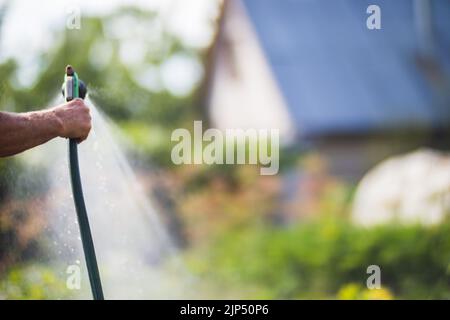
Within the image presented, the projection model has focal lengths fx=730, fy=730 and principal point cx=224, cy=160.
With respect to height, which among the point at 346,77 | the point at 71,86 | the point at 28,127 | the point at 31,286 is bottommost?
the point at 31,286

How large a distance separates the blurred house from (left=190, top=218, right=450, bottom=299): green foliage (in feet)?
13.3

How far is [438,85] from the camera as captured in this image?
12359mm

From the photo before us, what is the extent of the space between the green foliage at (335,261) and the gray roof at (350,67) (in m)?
4.42

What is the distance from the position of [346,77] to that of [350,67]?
0.67 ft

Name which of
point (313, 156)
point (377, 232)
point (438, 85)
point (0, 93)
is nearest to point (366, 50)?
point (438, 85)

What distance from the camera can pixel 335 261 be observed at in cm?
625

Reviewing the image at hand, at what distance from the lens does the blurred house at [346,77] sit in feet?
38.3

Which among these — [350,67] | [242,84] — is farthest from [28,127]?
[242,84]

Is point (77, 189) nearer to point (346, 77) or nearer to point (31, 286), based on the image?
point (31, 286)

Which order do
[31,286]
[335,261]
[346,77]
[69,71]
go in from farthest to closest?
[346,77], [335,261], [31,286], [69,71]

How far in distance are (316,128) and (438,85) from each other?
2.28 metres

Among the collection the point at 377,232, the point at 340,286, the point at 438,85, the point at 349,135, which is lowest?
the point at 340,286

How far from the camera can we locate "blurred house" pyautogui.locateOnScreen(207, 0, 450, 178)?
38.3ft

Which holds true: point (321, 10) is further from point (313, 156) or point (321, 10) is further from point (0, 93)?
point (0, 93)
